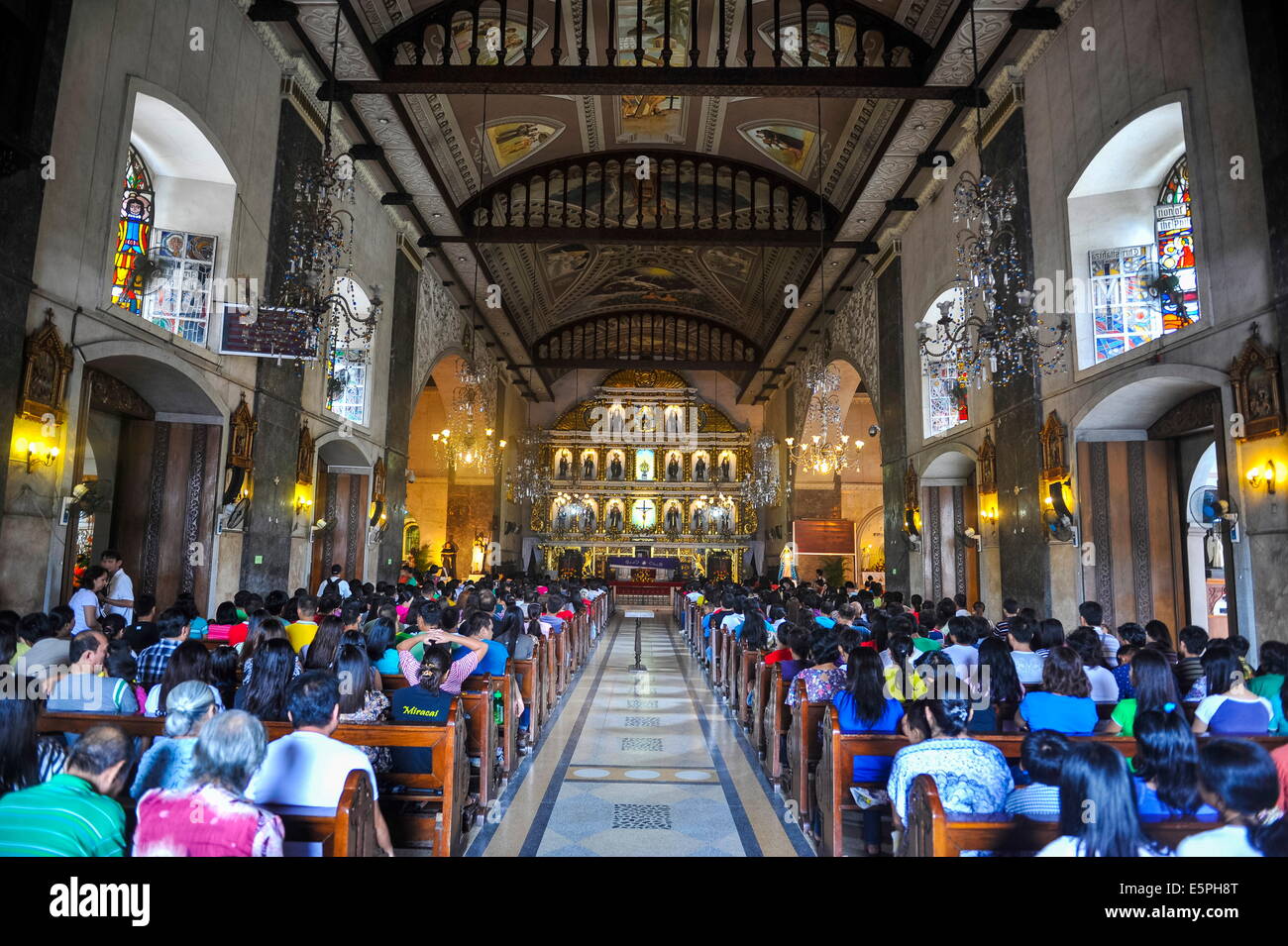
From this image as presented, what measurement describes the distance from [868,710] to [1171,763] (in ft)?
5.28

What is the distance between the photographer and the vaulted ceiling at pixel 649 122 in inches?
368

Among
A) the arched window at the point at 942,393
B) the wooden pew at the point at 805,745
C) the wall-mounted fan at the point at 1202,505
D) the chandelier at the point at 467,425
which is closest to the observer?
the wooden pew at the point at 805,745

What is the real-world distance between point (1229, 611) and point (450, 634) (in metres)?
6.33

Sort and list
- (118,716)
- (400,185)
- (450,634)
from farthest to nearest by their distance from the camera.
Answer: (400,185), (450,634), (118,716)

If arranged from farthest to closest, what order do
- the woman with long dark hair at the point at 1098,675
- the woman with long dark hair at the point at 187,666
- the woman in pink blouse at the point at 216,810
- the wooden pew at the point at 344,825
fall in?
1. the woman with long dark hair at the point at 1098,675
2. the woman with long dark hair at the point at 187,666
3. the wooden pew at the point at 344,825
4. the woman in pink blouse at the point at 216,810

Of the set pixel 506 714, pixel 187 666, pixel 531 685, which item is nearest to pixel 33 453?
pixel 187 666

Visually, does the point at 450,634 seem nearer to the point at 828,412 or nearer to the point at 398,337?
the point at 398,337

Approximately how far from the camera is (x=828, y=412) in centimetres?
1434

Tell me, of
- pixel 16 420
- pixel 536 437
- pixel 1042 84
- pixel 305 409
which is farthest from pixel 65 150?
pixel 536 437

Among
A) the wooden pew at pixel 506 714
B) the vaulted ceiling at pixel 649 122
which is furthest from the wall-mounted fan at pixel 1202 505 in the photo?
the wooden pew at pixel 506 714

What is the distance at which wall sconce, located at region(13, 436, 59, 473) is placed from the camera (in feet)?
18.1

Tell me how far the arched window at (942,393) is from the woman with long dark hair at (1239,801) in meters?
9.57

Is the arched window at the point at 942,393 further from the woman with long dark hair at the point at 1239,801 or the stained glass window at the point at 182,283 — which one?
the woman with long dark hair at the point at 1239,801
